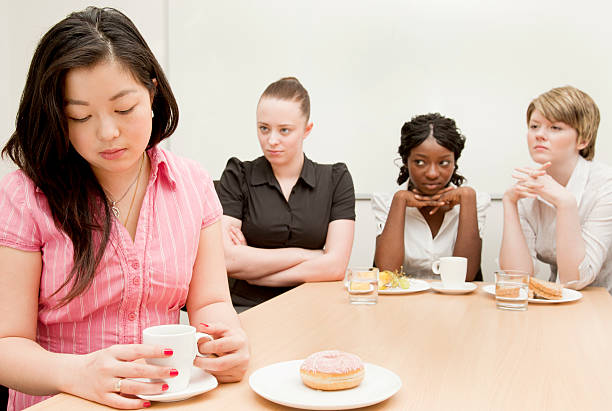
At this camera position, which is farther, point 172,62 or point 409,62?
point 172,62

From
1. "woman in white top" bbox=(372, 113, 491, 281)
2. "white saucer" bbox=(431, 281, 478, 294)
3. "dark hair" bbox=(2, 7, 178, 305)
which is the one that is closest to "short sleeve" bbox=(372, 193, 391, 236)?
"woman in white top" bbox=(372, 113, 491, 281)

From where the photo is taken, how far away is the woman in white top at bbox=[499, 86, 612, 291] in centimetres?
190

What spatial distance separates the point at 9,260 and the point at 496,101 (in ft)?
7.69

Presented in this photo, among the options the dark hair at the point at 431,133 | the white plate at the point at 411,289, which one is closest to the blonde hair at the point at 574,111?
the dark hair at the point at 431,133

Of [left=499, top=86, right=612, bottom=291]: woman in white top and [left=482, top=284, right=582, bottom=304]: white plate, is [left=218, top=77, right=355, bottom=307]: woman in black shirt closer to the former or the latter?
[left=482, top=284, right=582, bottom=304]: white plate

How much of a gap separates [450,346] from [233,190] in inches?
53.3

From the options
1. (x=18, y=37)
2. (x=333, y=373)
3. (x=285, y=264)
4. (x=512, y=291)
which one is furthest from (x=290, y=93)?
(x=18, y=37)

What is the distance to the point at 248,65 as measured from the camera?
9.98ft

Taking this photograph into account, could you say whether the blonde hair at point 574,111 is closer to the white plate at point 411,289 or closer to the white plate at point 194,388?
the white plate at point 411,289

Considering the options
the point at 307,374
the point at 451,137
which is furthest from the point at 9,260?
the point at 451,137

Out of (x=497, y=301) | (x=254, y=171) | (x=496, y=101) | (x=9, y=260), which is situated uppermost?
(x=496, y=101)

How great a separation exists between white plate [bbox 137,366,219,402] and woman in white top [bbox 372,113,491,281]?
1.49m

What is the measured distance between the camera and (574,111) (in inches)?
80.0

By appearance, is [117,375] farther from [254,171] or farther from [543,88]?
[543,88]
